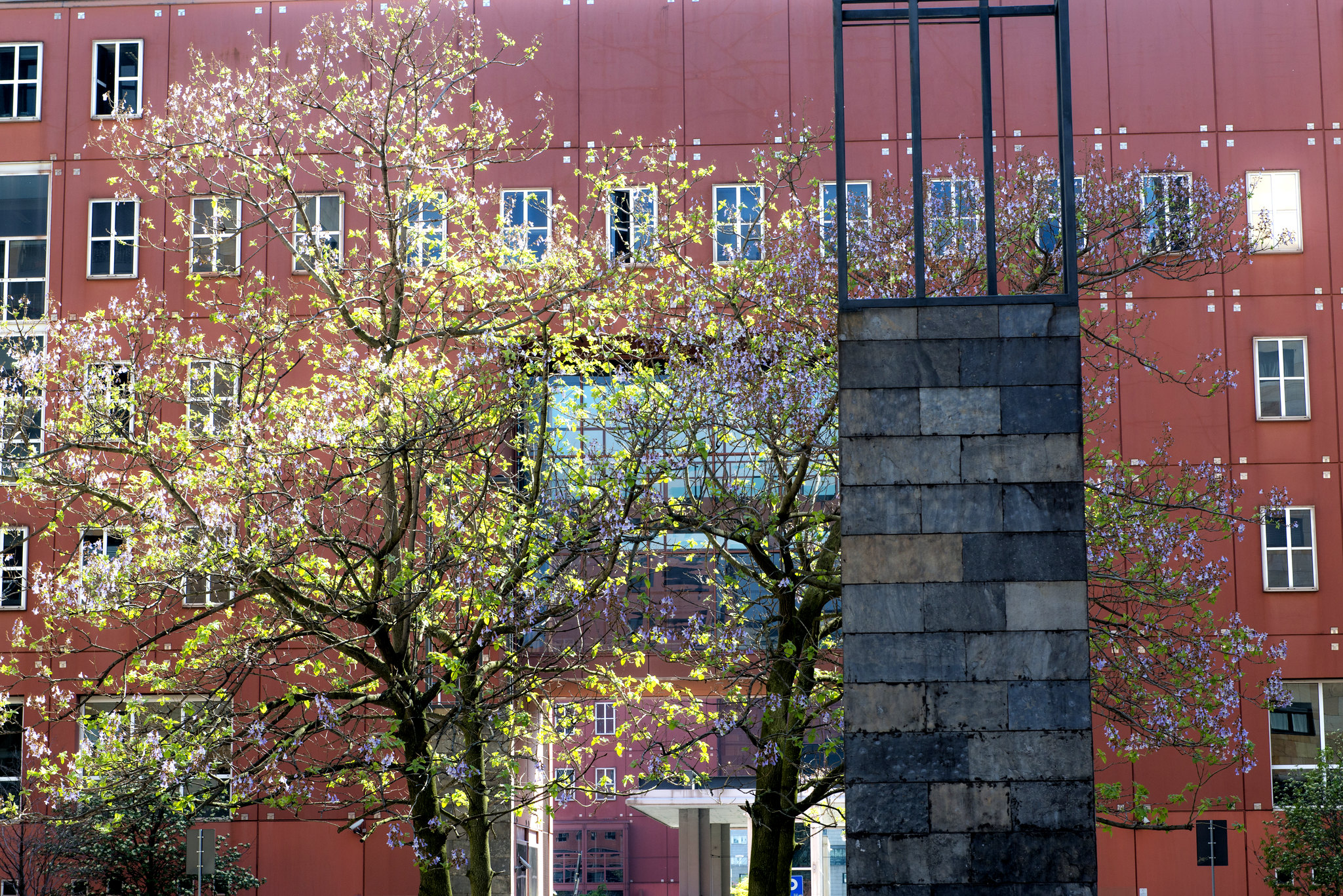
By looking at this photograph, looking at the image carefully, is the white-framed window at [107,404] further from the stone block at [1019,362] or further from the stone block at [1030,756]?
the stone block at [1030,756]

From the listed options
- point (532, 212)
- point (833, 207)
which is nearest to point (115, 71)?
point (532, 212)

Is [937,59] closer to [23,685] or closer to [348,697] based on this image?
[348,697]

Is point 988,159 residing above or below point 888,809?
above

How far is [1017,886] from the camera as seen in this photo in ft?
32.4

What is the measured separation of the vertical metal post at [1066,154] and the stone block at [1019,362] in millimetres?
432

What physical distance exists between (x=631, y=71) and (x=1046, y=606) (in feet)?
71.8

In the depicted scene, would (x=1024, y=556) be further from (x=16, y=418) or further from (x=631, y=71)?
(x=631, y=71)

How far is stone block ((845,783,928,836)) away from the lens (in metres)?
9.98

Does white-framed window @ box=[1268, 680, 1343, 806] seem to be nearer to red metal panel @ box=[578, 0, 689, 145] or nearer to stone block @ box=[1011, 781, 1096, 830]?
red metal panel @ box=[578, 0, 689, 145]

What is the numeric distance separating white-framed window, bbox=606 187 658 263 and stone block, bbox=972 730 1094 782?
11084 millimetres

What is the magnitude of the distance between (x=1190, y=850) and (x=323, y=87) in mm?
22157

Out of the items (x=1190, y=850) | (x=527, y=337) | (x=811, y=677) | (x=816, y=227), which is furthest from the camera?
(x=1190, y=850)

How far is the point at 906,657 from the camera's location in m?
10.2

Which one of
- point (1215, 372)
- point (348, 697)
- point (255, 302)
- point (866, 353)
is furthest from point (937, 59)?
point (866, 353)
